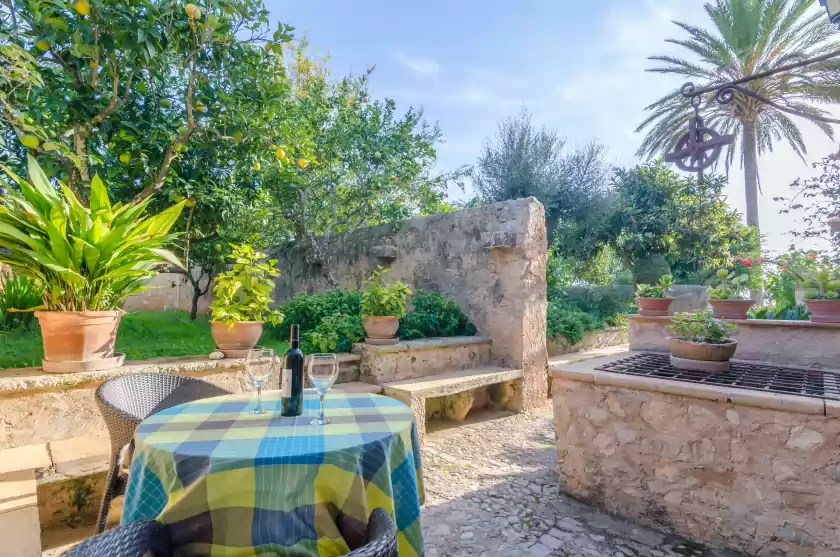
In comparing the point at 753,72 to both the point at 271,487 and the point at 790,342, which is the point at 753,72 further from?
the point at 271,487

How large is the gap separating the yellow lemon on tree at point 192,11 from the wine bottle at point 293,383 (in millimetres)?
2392

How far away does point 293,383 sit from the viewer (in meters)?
1.53

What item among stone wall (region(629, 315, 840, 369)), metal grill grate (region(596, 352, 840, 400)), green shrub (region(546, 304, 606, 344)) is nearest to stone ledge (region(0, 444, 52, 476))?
metal grill grate (region(596, 352, 840, 400))

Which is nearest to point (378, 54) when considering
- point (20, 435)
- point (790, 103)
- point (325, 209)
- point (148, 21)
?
point (325, 209)

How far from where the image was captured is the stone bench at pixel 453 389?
140 inches

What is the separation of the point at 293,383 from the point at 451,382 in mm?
2497

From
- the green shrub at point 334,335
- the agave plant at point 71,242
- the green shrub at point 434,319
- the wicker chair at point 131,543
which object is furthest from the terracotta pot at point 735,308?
the agave plant at point 71,242

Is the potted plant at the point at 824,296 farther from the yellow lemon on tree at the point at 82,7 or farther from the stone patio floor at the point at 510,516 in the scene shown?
the yellow lemon on tree at the point at 82,7

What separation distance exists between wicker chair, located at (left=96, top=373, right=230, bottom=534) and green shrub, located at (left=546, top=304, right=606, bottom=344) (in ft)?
16.1

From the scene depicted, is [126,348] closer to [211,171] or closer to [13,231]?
[13,231]

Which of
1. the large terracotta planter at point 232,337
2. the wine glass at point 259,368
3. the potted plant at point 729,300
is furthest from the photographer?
the potted plant at point 729,300

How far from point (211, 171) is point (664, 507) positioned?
4.08 meters

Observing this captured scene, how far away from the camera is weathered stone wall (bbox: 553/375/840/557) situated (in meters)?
1.96

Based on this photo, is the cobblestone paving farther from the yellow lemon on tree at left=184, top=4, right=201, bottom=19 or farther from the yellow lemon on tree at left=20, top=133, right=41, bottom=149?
the yellow lemon on tree at left=184, top=4, right=201, bottom=19
